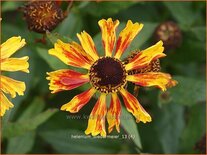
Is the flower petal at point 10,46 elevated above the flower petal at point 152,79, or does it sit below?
above

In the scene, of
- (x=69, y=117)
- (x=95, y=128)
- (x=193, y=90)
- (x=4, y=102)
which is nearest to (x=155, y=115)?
(x=193, y=90)

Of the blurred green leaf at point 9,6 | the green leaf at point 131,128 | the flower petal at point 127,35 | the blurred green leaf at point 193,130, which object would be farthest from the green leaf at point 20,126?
the blurred green leaf at point 193,130

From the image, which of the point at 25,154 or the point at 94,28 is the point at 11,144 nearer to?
the point at 25,154

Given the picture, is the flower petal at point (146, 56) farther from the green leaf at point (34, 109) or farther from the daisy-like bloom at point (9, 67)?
the green leaf at point (34, 109)

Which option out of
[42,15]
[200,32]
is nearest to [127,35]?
[42,15]

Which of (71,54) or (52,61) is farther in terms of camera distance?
(52,61)

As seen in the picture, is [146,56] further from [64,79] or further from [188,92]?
[188,92]
